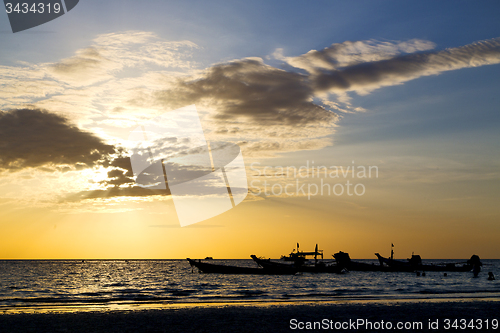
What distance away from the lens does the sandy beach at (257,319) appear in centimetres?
2166

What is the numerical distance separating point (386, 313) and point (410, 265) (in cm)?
7824

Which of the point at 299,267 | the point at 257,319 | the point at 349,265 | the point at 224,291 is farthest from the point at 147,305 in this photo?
the point at 349,265

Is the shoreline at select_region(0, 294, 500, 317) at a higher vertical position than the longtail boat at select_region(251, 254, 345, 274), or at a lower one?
higher

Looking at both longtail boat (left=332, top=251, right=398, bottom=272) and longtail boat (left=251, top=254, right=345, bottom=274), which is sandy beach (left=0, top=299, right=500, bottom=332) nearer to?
longtail boat (left=251, top=254, right=345, bottom=274)

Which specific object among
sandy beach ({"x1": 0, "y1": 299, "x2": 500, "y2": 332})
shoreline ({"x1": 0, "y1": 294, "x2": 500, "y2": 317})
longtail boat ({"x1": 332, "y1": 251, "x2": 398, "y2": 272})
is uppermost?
sandy beach ({"x1": 0, "y1": 299, "x2": 500, "y2": 332})

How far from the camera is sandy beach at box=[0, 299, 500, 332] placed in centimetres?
2166

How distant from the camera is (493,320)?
24.0m

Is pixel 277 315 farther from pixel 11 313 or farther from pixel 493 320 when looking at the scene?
pixel 11 313

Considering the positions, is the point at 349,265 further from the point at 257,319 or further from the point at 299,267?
the point at 257,319

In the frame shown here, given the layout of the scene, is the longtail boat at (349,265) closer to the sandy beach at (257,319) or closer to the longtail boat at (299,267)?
the longtail boat at (299,267)

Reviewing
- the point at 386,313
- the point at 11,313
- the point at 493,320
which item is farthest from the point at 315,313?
the point at 11,313

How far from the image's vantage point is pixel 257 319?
79.4ft

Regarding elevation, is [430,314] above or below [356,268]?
above

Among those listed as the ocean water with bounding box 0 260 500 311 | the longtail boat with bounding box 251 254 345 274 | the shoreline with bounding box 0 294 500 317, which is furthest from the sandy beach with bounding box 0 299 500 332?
the longtail boat with bounding box 251 254 345 274
